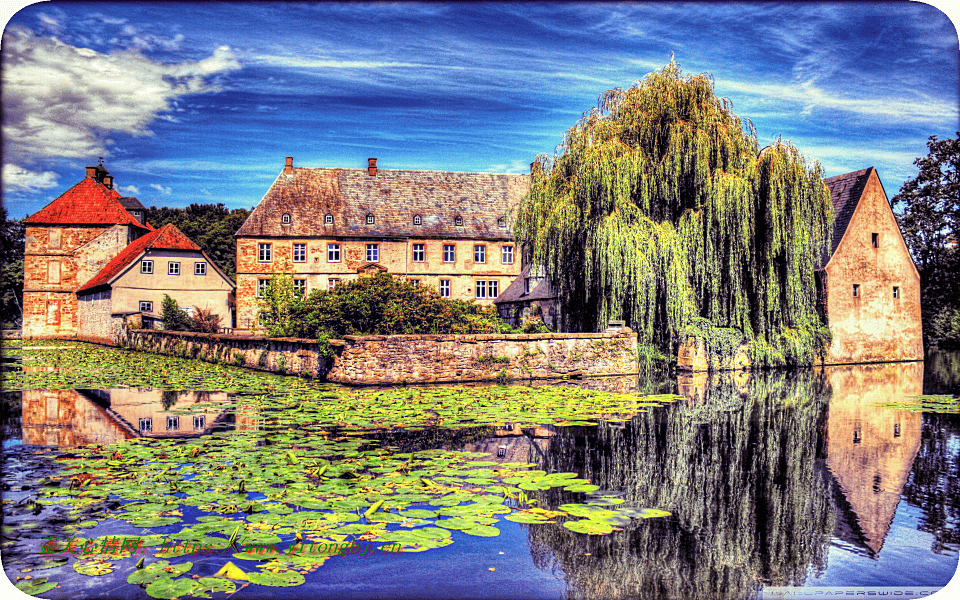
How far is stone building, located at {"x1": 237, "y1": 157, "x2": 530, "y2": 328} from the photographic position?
41719 mm

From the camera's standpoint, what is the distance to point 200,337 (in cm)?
2573

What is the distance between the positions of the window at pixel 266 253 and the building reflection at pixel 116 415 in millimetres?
26876

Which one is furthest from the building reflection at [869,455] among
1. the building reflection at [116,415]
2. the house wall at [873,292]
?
the house wall at [873,292]

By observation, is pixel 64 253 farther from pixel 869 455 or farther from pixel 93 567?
pixel 869 455

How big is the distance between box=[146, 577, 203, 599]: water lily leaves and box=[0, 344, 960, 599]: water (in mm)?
131

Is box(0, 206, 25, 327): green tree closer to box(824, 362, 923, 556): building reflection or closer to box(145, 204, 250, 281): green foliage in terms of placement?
box(145, 204, 250, 281): green foliage

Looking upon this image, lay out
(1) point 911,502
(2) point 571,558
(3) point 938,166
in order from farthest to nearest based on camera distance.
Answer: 1. (3) point 938,166
2. (1) point 911,502
3. (2) point 571,558

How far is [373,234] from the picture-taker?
42688 millimetres

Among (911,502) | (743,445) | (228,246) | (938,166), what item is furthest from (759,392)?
(228,246)

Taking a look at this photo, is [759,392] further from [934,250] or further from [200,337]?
[934,250]

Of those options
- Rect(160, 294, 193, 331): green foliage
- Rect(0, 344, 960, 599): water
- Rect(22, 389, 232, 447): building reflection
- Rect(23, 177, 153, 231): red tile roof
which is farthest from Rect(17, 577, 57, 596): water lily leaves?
Rect(23, 177, 153, 231): red tile roof

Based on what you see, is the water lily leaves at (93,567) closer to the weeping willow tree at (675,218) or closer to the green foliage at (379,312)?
the green foliage at (379,312)

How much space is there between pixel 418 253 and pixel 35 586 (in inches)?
1561

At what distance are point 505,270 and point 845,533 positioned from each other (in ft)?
130
